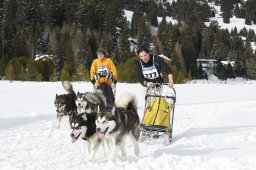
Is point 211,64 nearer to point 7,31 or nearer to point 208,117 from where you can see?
point 7,31

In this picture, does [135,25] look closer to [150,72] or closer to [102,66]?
[102,66]

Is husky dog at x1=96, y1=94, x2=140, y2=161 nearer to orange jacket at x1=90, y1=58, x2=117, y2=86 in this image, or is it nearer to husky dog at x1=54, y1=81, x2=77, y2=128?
orange jacket at x1=90, y1=58, x2=117, y2=86

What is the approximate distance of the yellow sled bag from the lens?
25.5ft

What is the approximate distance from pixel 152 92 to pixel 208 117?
4.36 m

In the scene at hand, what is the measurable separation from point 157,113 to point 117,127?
1.62 metres

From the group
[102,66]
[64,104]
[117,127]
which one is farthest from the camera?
[64,104]

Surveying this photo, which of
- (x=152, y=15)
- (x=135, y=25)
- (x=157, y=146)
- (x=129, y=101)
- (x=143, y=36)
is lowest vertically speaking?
(x=157, y=146)

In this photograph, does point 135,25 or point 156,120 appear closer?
point 156,120

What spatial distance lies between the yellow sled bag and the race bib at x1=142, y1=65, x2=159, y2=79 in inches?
25.5

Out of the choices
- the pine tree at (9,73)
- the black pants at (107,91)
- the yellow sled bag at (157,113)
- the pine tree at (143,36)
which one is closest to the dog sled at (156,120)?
the yellow sled bag at (157,113)

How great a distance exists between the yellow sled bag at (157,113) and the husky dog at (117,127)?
2.15 feet

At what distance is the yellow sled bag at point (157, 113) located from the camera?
776cm

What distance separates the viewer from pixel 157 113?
25.6ft

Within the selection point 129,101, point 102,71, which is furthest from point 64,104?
point 129,101
